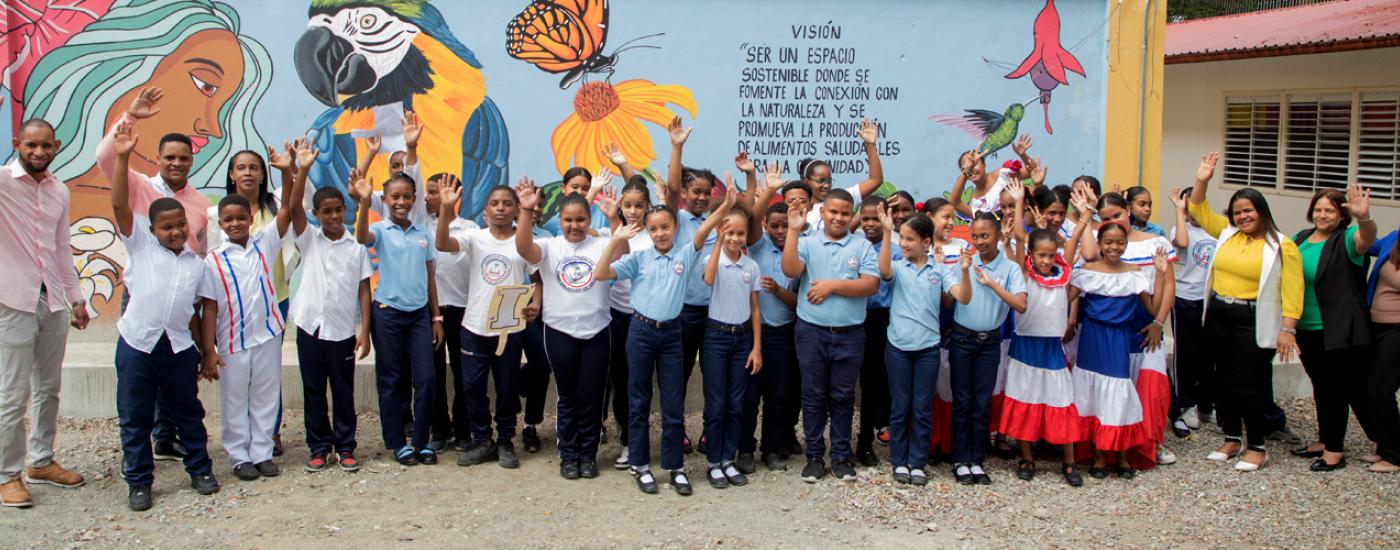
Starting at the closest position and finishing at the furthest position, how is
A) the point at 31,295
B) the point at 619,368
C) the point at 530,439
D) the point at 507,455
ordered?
the point at 31,295 → the point at 507,455 → the point at 619,368 → the point at 530,439

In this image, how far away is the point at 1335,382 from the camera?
5973 mm

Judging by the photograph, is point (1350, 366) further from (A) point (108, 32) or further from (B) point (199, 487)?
(A) point (108, 32)

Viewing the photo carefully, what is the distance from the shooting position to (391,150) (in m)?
7.65

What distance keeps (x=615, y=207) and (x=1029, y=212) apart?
239 centimetres

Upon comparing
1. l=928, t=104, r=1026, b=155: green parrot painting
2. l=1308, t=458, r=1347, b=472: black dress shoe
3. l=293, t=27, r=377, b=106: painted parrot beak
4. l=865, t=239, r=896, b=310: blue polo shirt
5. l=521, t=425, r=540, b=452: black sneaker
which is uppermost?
l=293, t=27, r=377, b=106: painted parrot beak

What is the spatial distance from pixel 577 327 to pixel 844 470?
4.87 ft

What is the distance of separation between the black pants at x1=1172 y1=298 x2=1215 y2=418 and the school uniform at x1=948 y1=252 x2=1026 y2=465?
5.22ft

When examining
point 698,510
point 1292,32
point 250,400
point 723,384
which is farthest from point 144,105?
point 1292,32

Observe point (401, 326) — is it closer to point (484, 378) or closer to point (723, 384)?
point (484, 378)

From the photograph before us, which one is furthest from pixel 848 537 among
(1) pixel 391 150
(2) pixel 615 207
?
(1) pixel 391 150

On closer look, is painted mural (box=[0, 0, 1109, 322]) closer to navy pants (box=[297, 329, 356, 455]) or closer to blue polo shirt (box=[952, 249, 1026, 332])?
navy pants (box=[297, 329, 356, 455])

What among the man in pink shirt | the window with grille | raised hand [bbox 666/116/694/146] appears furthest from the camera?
the window with grille

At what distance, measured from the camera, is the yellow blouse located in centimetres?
587

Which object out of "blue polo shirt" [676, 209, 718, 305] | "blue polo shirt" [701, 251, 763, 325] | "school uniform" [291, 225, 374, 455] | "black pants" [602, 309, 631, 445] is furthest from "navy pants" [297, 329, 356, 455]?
"blue polo shirt" [701, 251, 763, 325]
